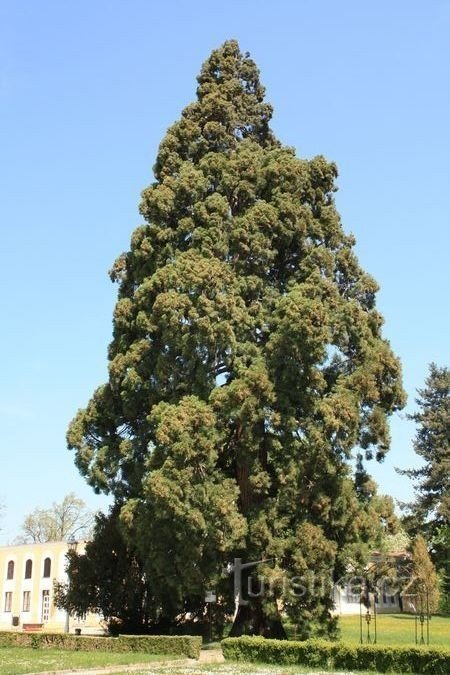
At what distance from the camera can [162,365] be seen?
25750 mm

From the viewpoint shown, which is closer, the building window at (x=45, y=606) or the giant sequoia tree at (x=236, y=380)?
the giant sequoia tree at (x=236, y=380)

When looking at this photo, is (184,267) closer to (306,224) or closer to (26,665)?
(306,224)

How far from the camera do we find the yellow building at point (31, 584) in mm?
53219

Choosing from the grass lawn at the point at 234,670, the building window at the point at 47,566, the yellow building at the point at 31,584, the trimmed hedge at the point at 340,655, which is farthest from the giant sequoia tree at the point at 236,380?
the building window at the point at 47,566

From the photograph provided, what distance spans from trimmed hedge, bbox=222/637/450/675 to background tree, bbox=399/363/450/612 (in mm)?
34939

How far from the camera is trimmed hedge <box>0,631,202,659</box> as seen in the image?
22281 mm

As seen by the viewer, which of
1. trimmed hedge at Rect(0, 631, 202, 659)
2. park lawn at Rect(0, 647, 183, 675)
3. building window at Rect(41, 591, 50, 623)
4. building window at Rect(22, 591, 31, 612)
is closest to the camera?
park lawn at Rect(0, 647, 183, 675)

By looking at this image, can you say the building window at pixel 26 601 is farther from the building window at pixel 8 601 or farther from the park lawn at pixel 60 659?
the park lawn at pixel 60 659

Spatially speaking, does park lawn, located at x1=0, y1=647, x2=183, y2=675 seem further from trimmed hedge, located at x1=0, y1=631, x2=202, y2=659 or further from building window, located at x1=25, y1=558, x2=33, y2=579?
building window, located at x1=25, y1=558, x2=33, y2=579

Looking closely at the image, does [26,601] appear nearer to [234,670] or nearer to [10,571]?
[10,571]

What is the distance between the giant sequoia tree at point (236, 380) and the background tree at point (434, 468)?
31.0 meters

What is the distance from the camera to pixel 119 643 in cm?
2366

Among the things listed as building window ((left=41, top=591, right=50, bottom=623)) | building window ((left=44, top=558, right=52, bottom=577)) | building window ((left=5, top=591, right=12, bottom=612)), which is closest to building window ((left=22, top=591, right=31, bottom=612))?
building window ((left=41, top=591, right=50, bottom=623))

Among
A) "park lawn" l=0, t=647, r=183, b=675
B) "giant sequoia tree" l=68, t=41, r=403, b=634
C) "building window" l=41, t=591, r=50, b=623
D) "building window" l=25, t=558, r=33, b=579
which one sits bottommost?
"building window" l=41, t=591, r=50, b=623
